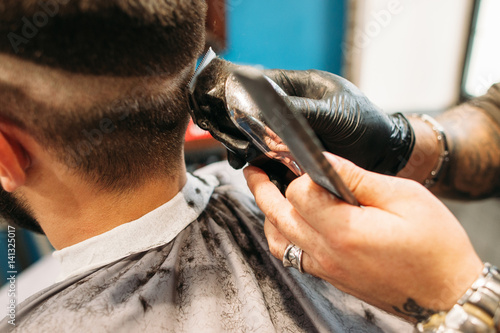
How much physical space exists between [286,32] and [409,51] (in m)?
1.22

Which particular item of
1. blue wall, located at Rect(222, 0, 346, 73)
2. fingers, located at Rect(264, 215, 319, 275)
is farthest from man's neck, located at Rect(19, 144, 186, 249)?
blue wall, located at Rect(222, 0, 346, 73)

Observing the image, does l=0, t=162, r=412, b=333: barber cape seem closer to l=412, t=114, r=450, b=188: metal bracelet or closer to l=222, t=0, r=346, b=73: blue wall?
l=412, t=114, r=450, b=188: metal bracelet

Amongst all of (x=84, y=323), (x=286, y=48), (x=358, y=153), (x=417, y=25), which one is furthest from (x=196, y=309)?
(x=417, y=25)

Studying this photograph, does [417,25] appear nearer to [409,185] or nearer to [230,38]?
[230,38]

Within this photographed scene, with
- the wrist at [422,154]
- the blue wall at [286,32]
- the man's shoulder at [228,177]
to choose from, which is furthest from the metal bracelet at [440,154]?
the blue wall at [286,32]

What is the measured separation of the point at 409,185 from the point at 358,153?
441mm

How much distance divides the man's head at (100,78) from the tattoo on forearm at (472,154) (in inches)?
45.5

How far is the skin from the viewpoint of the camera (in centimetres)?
74

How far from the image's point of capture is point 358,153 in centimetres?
110

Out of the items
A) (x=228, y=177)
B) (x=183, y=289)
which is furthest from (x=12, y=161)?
(x=228, y=177)

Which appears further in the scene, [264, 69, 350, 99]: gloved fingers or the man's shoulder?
the man's shoulder

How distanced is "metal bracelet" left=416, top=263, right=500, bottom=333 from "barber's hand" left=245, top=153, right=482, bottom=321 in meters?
0.01

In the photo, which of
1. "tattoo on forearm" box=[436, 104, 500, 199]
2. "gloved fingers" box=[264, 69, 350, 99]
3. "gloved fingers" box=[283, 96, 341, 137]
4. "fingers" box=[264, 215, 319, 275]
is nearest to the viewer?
"fingers" box=[264, 215, 319, 275]

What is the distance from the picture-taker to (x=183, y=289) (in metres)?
0.89
